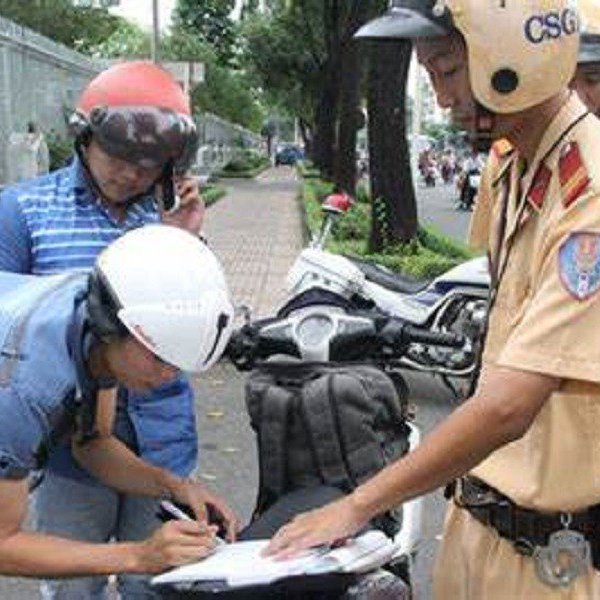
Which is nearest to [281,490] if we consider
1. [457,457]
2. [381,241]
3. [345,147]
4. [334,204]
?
[457,457]

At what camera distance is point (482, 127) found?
1.93 meters

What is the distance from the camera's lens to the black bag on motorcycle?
2338mm

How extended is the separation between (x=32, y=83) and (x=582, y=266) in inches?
556

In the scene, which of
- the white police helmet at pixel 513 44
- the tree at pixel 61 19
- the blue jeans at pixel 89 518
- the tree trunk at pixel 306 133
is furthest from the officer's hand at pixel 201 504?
the tree trunk at pixel 306 133

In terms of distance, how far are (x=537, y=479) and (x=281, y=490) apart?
66 cm

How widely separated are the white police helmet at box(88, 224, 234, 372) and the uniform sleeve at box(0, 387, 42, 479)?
0.17 m

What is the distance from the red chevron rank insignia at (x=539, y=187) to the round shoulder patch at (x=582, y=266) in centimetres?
15

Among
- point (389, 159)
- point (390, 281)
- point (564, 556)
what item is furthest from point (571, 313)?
point (389, 159)

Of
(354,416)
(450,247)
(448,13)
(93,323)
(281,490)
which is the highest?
(448,13)

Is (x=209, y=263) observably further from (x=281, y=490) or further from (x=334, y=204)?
(x=334, y=204)

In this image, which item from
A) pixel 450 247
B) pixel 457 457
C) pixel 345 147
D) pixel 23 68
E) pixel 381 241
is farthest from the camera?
pixel 345 147

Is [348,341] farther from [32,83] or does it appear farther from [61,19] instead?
[61,19]

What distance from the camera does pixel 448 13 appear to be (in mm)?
1867

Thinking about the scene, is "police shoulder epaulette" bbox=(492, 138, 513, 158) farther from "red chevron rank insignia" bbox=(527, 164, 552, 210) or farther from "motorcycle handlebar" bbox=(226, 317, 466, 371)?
"motorcycle handlebar" bbox=(226, 317, 466, 371)
